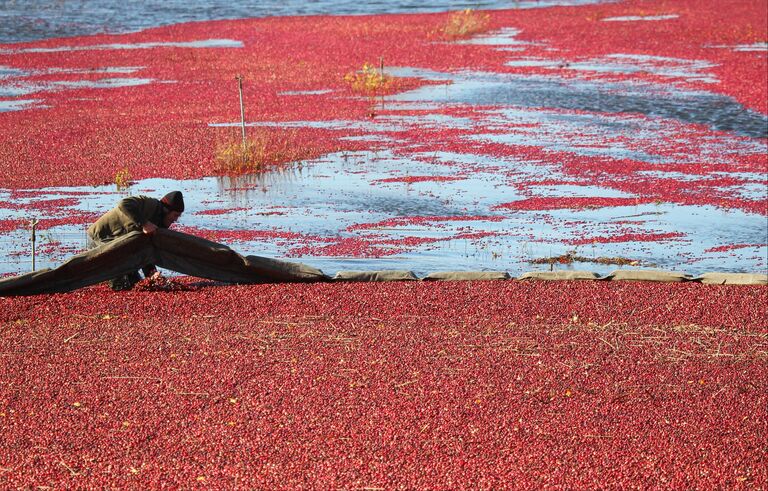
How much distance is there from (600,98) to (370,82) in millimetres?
6127

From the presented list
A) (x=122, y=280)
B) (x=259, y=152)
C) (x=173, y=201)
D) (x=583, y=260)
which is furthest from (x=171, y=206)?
(x=259, y=152)

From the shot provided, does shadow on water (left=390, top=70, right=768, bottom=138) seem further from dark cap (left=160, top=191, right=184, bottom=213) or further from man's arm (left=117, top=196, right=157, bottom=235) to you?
man's arm (left=117, top=196, right=157, bottom=235)

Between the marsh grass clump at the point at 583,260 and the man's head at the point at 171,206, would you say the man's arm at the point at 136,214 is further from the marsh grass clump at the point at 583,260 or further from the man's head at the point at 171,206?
the marsh grass clump at the point at 583,260

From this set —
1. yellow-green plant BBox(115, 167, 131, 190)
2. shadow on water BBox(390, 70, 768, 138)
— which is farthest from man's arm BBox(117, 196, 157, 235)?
shadow on water BBox(390, 70, 768, 138)

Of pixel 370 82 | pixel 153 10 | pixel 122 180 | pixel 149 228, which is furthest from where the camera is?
pixel 153 10

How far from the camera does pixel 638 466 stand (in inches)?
279

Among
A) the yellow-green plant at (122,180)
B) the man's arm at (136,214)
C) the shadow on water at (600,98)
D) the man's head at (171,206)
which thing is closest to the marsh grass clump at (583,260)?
the man's head at (171,206)

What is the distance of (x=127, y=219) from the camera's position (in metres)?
11.7

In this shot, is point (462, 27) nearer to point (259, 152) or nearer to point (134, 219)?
point (259, 152)

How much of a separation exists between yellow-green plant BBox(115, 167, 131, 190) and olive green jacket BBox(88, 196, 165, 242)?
5809mm

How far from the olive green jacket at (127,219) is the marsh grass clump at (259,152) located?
7.37 metres

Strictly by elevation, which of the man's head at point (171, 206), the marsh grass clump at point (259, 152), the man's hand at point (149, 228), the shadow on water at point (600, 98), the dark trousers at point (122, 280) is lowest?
the shadow on water at point (600, 98)

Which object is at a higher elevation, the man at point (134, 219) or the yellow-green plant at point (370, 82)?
the man at point (134, 219)

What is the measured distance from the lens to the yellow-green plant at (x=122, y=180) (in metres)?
17.5
